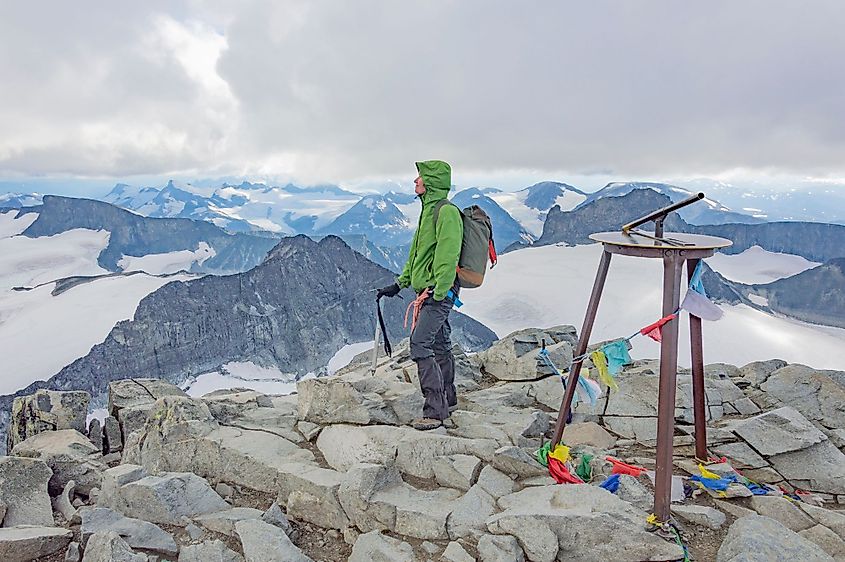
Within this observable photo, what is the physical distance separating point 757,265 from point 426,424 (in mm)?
144917

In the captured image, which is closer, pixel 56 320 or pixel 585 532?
pixel 585 532

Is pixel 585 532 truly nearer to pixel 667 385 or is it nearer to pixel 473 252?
Result: pixel 667 385

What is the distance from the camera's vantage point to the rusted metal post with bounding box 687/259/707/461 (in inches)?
263

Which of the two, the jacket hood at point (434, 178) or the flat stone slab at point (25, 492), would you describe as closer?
the flat stone slab at point (25, 492)

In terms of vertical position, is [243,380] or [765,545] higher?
[765,545]

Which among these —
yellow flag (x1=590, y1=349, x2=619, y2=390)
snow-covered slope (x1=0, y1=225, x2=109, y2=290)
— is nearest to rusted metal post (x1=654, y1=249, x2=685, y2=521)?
yellow flag (x1=590, y1=349, x2=619, y2=390)

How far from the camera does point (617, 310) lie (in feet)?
241

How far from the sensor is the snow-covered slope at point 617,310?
207 ft

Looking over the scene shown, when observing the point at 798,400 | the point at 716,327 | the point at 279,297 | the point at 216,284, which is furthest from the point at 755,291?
the point at 798,400

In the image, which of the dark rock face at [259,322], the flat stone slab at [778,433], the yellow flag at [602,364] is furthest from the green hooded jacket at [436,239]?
the dark rock face at [259,322]

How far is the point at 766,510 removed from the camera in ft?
19.9

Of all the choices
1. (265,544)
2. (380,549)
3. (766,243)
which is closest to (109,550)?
(265,544)

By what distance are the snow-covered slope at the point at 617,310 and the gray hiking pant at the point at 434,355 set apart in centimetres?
4579

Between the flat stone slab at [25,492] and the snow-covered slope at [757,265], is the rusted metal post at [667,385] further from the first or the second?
the snow-covered slope at [757,265]
